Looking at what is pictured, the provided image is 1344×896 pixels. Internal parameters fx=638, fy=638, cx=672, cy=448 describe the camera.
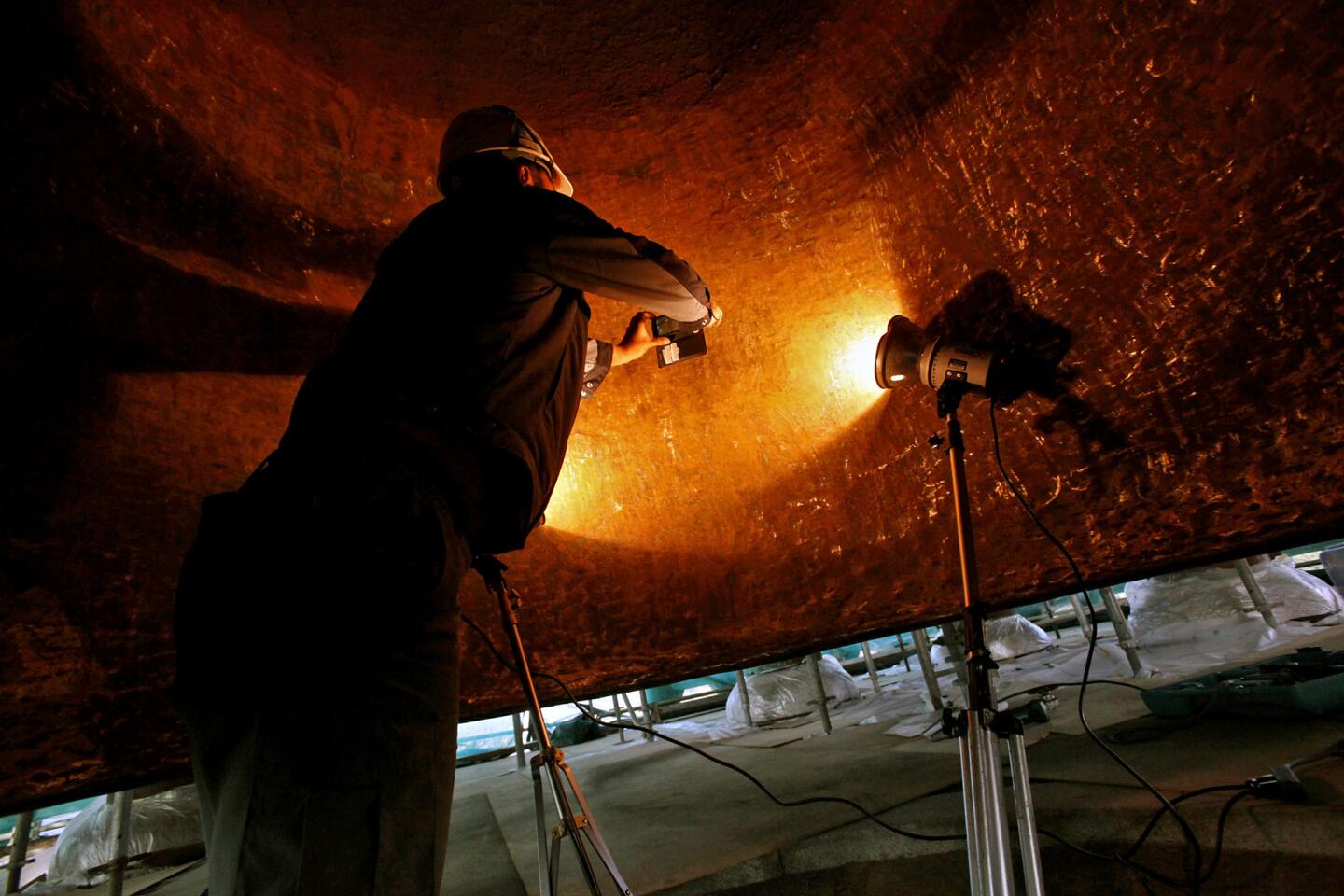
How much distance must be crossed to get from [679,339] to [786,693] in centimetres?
475

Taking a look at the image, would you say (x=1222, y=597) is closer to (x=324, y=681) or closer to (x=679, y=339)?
(x=679, y=339)

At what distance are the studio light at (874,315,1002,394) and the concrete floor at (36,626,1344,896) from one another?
3.95 ft

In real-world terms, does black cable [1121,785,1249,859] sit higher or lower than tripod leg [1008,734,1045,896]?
lower

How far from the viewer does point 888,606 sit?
82.0 inches

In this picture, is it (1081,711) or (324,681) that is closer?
(324,681)

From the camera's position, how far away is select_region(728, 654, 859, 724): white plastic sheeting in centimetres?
587

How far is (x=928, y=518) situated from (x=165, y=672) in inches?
86.1

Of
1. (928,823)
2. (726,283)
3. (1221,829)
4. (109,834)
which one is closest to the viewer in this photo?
(1221,829)

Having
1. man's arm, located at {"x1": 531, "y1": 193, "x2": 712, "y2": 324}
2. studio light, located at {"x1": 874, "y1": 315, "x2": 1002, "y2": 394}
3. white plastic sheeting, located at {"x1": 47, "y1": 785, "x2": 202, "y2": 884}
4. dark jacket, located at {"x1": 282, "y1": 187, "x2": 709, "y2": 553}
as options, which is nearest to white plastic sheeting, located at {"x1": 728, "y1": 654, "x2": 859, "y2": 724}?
white plastic sheeting, located at {"x1": 47, "y1": 785, "x2": 202, "y2": 884}

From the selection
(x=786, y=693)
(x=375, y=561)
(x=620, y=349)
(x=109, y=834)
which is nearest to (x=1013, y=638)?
(x=786, y=693)

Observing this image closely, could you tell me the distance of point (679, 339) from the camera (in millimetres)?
2090

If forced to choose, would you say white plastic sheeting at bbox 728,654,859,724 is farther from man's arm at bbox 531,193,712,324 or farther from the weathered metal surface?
man's arm at bbox 531,193,712,324

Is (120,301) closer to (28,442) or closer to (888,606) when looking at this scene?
(28,442)

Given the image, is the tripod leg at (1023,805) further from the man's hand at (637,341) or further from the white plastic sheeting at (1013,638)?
the white plastic sheeting at (1013,638)
